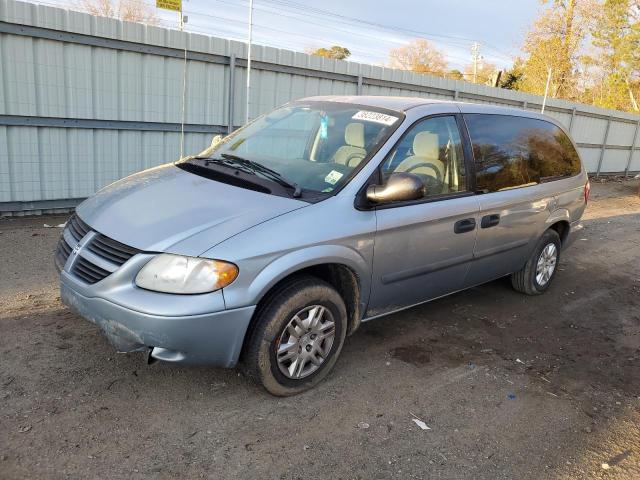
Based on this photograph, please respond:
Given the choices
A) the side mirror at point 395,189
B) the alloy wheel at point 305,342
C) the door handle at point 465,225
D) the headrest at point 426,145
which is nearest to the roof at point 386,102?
the headrest at point 426,145

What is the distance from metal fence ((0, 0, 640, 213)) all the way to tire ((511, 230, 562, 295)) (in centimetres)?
523

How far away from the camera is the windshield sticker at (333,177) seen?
351cm

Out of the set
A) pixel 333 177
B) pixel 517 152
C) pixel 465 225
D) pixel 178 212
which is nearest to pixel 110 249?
pixel 178 212

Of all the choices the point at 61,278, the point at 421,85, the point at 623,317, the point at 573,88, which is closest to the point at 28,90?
the point at 61,278

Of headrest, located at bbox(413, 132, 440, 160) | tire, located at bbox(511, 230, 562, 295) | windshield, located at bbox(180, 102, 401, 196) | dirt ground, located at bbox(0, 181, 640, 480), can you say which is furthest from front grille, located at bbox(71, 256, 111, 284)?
tire, located at bbox(511, 230, 562, 295)

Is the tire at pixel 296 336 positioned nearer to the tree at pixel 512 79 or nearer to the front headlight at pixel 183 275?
the front headlight at pixel 183 275

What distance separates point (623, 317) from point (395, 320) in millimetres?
2420

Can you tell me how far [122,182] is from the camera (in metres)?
3.82

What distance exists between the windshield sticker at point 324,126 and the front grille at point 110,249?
1746 millimetres

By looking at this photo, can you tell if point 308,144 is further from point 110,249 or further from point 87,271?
point 87,271

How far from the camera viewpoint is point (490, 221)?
443 centimetres

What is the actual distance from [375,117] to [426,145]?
17.3 inches

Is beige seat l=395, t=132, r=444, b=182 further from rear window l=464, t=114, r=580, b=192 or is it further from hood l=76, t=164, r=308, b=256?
hood l=76, t=164, r=308, b=256

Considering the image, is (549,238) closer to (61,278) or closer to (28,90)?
(61,278)
